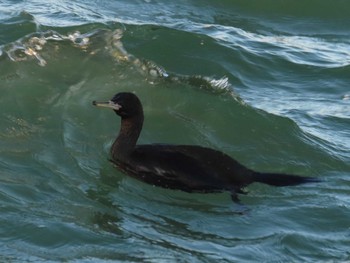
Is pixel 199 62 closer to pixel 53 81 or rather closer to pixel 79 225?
pixel 53 81

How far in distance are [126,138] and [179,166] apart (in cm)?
67

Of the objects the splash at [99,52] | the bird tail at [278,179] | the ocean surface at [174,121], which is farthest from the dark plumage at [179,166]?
the splash at [99,52]

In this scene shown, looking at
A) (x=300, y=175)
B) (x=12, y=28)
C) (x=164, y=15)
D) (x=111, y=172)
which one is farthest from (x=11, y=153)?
(x=164, y=15)

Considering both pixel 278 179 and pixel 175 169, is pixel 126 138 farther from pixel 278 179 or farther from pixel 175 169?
pixel 278 179

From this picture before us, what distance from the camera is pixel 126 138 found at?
31.9 ft

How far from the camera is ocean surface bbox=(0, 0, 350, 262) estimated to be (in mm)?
8211

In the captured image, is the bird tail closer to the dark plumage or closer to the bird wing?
the dark plumage

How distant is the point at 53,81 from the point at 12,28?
5.85 feet

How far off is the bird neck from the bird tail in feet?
3.74

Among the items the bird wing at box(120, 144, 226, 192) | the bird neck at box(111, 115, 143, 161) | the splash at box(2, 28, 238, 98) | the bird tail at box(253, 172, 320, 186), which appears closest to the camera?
the bird wing at box(120, 144, 226, 192)

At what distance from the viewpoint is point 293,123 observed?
1129 centimetres

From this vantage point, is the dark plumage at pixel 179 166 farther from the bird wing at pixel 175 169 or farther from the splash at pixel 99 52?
the splash at pixel 99 52

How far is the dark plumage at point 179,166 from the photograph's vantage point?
9.28 m

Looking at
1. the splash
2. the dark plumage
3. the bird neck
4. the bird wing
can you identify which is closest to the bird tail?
the dark plumage
